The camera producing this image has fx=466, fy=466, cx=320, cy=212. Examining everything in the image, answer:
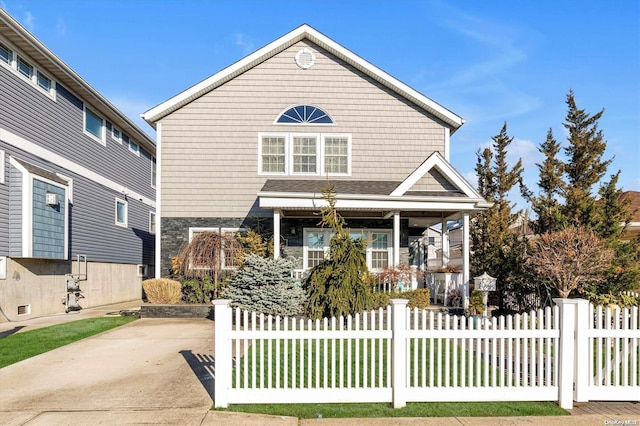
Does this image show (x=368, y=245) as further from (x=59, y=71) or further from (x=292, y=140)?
(x=59, y=71)

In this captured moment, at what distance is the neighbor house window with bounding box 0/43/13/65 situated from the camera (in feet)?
42.0

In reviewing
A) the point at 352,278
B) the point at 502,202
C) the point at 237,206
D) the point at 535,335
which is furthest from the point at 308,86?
the point at 535,335

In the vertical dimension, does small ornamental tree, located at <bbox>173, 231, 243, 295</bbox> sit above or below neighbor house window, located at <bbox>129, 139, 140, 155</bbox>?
below

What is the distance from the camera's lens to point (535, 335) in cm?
546

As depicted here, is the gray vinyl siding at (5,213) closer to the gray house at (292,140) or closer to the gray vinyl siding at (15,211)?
the gray vinyl siding at (15,211)

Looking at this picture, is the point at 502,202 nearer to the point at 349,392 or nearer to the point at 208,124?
the point at 208,124

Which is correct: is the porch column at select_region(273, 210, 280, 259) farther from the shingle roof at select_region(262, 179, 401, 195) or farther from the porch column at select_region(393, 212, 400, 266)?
the porch column at select_region(393, 212, 400, 266)

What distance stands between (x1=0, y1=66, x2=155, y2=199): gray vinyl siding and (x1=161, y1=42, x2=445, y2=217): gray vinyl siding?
3.49 metres

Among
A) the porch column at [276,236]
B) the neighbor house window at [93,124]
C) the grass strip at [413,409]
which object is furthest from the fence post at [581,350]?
the neighbor house window at [93,124]

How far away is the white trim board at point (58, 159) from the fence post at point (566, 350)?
1378 cm

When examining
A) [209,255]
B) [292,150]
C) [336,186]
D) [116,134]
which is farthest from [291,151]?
[116,134]

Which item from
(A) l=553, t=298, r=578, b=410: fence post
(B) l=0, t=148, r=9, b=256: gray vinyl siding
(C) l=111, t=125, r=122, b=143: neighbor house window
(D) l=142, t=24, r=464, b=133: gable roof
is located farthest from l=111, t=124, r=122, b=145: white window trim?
(A) l=553, t=298, r=578, b=410: fence post

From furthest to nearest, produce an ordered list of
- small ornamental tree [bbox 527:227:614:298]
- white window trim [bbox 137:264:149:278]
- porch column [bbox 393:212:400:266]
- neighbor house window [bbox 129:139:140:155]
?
white window trim [bbox 137:264:149:278] < neighbor house window [bbox 129:139:140:155] < porch column [bbox 393:212:400:266] < small ornamental tree [bbox 527:227:614:298]

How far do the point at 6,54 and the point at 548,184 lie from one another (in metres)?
18.1
